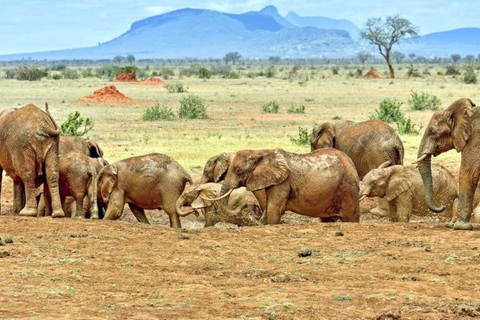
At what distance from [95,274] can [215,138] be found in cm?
1711

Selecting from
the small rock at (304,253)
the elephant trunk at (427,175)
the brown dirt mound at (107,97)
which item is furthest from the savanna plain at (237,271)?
the brown dirt mound at (107,97)

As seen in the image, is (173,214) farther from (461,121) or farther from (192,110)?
(192,110)

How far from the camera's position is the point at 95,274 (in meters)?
9.75

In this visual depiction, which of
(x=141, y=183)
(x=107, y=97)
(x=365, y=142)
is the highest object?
(x=365, y=142)

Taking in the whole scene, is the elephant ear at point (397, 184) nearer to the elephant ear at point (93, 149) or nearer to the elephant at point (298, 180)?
the elephant at point (298, 180)

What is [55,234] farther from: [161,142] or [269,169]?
[161,142]

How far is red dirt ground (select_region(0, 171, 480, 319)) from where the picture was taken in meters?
8.36

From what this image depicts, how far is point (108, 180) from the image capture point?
46.9 feet

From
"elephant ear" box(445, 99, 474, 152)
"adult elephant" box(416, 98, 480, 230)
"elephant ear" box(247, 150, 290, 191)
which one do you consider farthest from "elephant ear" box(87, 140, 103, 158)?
"elephant ear" box(445, 99, 474, 152)

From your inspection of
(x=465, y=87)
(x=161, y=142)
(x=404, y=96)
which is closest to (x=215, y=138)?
(x=161, y=142)

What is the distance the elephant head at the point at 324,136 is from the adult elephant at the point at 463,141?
17.3 ft

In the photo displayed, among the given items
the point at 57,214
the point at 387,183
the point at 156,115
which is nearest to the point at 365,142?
the point at 387,183

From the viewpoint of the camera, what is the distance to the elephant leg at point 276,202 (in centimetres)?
1336

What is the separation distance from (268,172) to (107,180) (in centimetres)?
256
